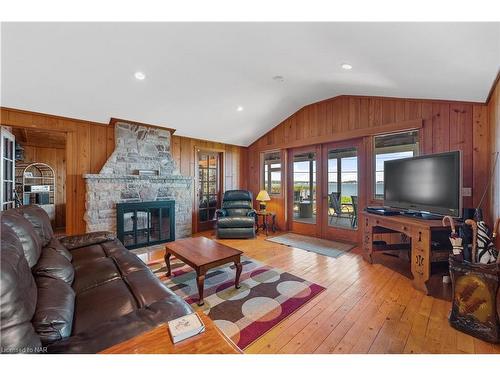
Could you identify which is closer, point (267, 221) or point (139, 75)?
point (139, 75)

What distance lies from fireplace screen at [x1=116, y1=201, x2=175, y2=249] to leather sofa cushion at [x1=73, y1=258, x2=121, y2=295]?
6.65ft

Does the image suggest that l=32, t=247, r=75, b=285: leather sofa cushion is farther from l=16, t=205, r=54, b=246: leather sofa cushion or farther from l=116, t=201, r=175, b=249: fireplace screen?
l=116, t=201, r=175, b=249: fireplace screen

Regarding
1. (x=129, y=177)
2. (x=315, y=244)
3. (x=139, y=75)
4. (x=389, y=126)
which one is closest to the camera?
(x=139, y=75)

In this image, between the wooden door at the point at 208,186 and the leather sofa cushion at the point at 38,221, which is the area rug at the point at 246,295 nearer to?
the leather sofa cushion at the point at 38,221

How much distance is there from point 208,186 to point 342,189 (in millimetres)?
3139

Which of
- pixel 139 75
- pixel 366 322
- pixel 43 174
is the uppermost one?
pixel 139 75

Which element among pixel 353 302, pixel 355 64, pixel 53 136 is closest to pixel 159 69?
pixel 355 64

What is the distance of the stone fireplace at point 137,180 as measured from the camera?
374cm

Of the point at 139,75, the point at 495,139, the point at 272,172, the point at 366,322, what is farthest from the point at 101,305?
the point at 272,172

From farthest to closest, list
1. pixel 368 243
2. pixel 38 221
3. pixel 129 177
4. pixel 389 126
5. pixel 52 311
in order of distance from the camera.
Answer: pixel 129 177 < pixel 389 126 < pixel 368 243 < pixel 38 221 < pixel 52 311

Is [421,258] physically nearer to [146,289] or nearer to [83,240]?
[146,289]

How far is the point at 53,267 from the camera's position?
4.95ft

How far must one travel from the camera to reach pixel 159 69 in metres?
2.75

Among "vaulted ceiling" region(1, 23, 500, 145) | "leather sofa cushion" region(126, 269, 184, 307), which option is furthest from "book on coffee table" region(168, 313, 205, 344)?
"vaulted ceiling" region(1, 23, 500, 145)
